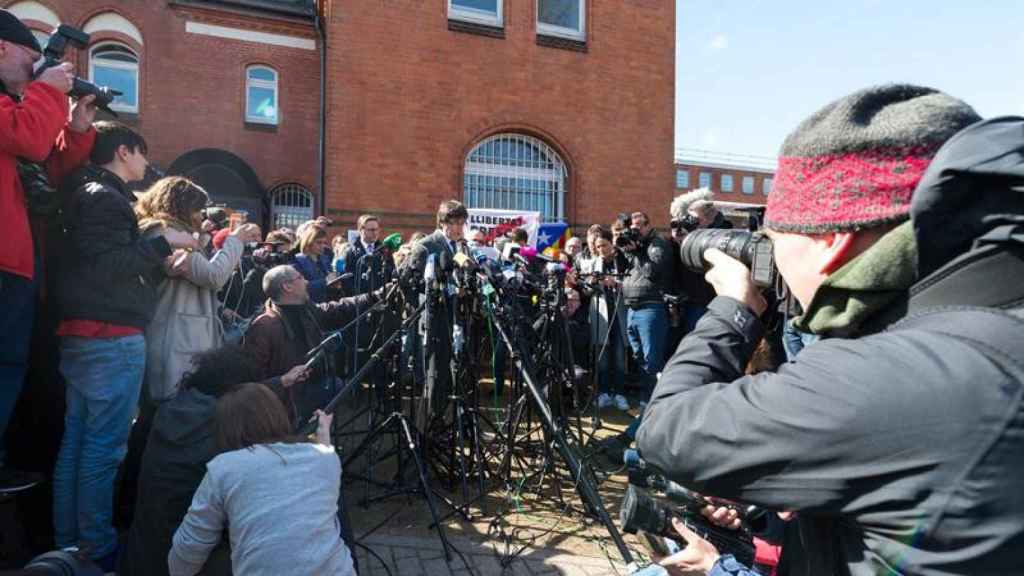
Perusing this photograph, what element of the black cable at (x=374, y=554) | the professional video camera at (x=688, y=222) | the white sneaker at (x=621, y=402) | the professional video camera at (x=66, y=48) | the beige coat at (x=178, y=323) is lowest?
the black cable at (x=374, y=554)

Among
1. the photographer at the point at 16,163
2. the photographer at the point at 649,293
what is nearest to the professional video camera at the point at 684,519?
the photographer at the point at 16,163

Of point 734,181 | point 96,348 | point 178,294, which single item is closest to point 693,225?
point 178,294

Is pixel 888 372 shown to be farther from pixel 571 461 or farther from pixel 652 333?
pixel 652 333

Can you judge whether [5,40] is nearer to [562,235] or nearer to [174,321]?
[174,321]

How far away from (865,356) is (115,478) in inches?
132

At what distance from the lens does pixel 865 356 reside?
0.86 metres

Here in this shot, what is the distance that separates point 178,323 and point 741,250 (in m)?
3.09

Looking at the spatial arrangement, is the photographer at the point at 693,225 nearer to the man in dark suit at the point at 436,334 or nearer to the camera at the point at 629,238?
the camera at the point at 629,238

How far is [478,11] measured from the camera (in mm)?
13594

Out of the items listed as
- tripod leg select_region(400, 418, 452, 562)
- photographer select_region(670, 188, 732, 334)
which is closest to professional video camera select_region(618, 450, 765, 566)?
tripod leg select_region(400, 418, 452, 562)

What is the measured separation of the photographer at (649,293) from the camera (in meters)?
6.01

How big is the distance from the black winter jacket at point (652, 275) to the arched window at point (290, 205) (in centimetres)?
1093

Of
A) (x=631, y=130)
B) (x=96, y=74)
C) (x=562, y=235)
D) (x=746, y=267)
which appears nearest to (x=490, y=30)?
(x=631, y=130)

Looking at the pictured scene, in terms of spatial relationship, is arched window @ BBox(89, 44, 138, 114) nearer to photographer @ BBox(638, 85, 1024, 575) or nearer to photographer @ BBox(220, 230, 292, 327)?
photographer @ BBox(220, 230, 292, 327)
